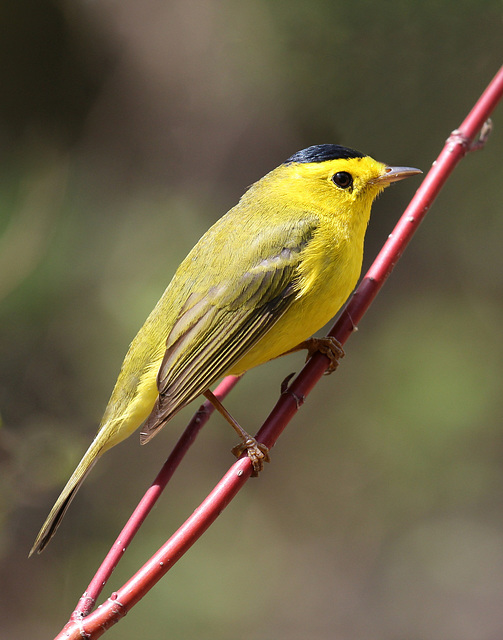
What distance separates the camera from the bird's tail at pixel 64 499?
8.39 ft

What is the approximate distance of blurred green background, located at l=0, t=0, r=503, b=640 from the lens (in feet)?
16.3

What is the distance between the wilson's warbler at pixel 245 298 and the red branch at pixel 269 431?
0.21 metres

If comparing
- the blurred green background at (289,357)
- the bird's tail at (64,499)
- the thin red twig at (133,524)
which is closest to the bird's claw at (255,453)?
the thin red twig at (133,524)

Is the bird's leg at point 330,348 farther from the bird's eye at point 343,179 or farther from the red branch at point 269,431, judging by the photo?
the bird's eye at point 343,179

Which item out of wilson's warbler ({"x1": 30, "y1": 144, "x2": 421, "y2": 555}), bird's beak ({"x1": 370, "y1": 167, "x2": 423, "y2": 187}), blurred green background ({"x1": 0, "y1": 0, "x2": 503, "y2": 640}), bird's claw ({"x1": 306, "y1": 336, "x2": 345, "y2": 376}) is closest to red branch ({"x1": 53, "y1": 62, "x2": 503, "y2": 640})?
bird's claw ({"x1": 306, "y1": 336, "x2": 345, "y2": 376})

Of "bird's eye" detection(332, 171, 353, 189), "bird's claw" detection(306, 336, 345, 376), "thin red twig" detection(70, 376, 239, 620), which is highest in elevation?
"bird's eye" detection(332, 171, 353, 189)

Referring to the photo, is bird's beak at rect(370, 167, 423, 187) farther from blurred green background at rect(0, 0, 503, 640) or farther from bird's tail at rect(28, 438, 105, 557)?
blurred green background at rect(0, 0, 503, 640)

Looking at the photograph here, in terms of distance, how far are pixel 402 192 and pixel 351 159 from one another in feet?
8.22

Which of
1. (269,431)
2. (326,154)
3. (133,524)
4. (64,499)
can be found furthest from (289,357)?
(133,524)

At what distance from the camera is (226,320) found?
2846 millimetres

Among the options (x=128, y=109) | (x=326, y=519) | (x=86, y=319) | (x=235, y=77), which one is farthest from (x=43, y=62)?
(x=326, y=519)

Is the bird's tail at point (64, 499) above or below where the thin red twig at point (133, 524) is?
above

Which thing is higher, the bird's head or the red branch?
the bird's head

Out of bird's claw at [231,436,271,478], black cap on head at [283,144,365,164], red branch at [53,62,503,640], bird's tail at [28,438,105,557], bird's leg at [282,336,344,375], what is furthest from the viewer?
black cap on head at [283,144,365,164]
